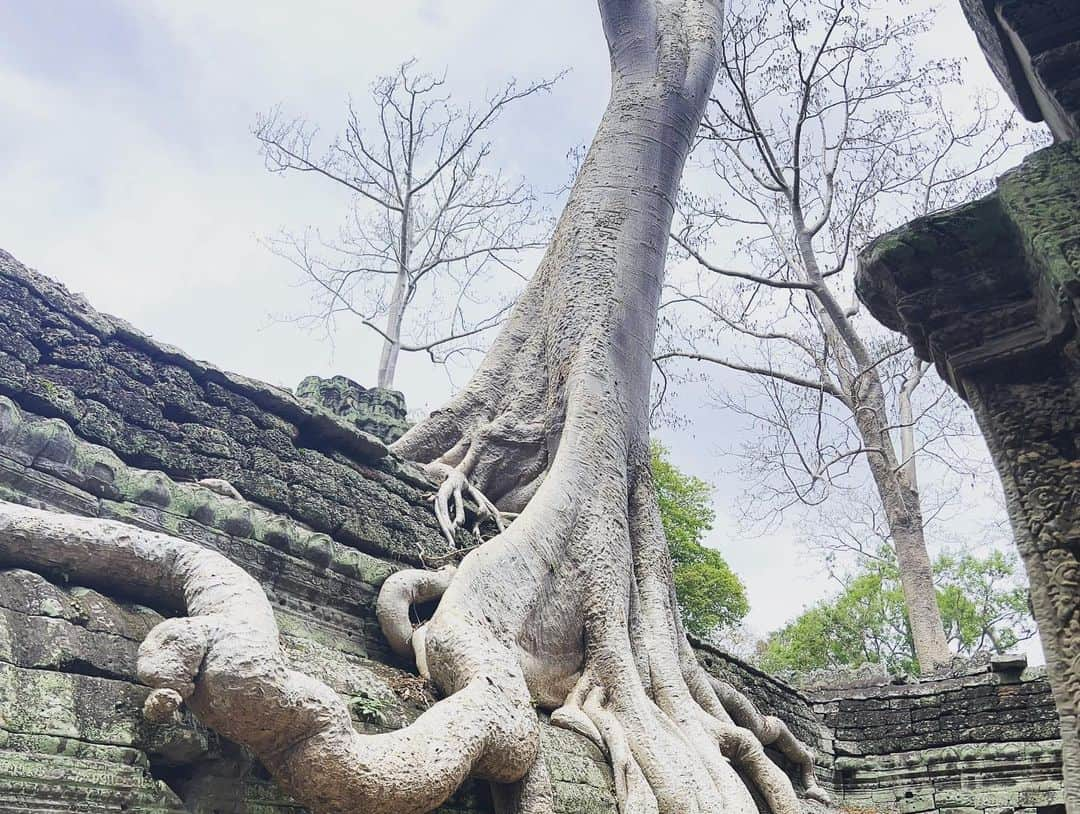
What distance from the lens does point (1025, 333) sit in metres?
1.60

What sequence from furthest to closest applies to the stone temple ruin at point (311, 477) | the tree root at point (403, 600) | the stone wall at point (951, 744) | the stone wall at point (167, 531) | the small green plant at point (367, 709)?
the stone wall at point (951, 744), the tree root at point (403, 600), the small green plant at point (367, 709), the stone wall at point (167, 531), the stone temple ruin at point (311, 477)

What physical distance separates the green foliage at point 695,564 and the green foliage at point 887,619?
4.96 metres

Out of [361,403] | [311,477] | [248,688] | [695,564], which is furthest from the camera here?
[695,564]

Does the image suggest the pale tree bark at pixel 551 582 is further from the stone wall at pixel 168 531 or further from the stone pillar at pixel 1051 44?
the stone pillar at pixel 1051 44

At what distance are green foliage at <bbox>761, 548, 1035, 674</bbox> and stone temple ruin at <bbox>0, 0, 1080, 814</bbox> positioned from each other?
14.9 m

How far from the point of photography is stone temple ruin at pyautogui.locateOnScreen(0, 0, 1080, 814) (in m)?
1.54

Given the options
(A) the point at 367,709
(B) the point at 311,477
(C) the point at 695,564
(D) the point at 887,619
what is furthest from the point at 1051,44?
(D) the point at 887,619

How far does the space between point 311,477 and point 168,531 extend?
843 mm

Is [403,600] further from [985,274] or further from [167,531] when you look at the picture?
[985,274]

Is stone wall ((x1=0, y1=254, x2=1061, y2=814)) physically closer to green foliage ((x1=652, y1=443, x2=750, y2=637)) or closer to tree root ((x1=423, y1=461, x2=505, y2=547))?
tree root ((x1=423, y1=461, x2=505, y2=547))

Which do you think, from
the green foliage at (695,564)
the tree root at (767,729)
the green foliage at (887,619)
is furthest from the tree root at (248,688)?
the green foliage at (887,619)

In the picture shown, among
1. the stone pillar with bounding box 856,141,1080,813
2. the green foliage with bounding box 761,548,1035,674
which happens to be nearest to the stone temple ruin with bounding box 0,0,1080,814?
the stone pillar with bounding box 856,141,1080,813

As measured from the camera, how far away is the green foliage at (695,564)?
15.0 metres

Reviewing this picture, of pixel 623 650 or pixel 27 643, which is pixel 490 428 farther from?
pixel 27 643
